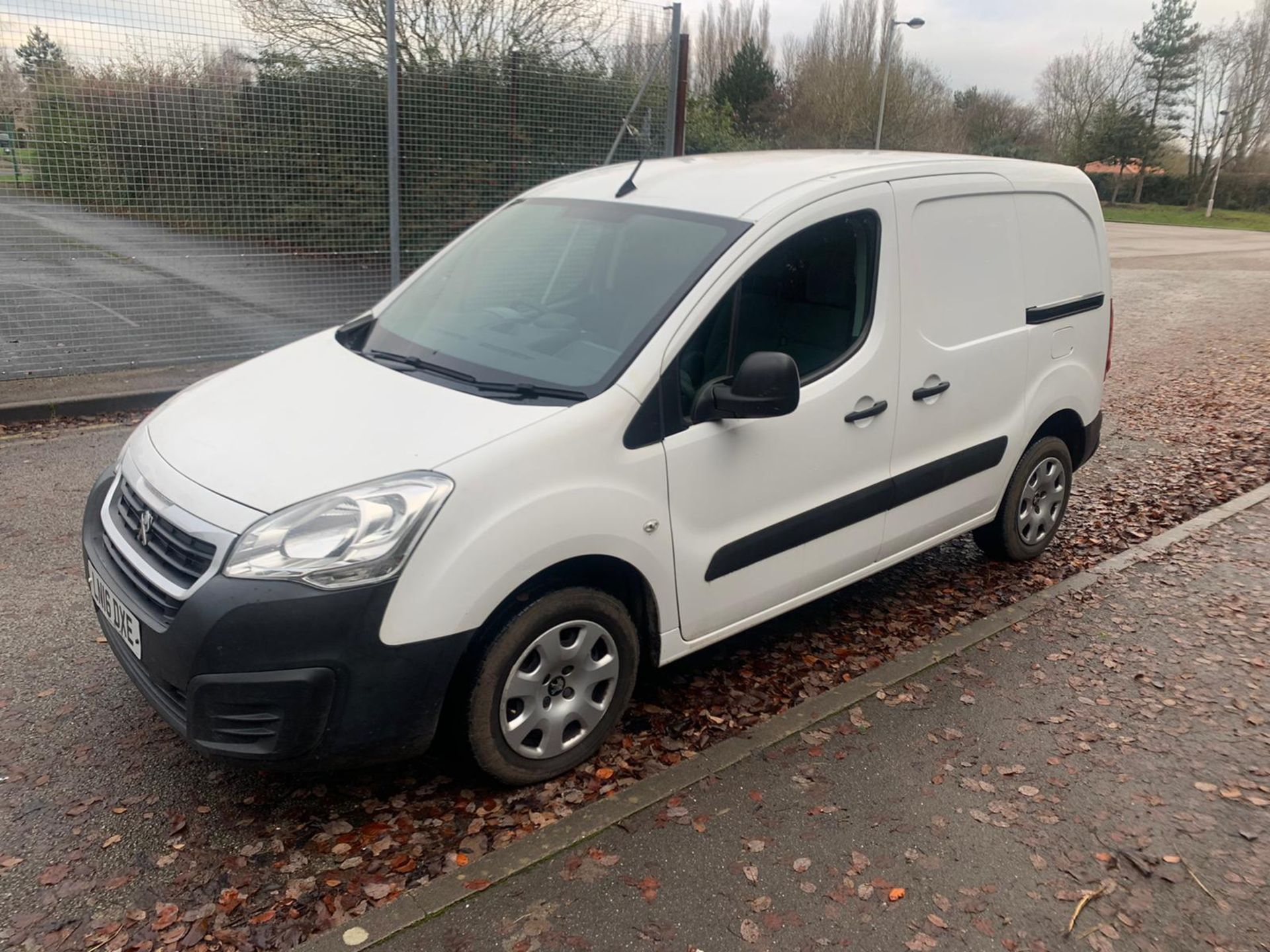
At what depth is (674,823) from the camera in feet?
10.1

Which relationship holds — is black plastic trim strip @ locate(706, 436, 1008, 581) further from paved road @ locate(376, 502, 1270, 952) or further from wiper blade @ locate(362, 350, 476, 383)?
wiper blade @ locate(362, 350, 476, 383)

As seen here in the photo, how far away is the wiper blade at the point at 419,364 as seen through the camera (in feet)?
11.0

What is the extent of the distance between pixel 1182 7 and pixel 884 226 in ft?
223

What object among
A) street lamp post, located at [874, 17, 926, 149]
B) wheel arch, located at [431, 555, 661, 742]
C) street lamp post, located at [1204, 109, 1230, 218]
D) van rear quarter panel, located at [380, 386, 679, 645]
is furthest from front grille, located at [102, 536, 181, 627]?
street lamp post, located at [1204, 109, 1230, 218]

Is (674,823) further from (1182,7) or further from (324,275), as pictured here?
(1182,7)

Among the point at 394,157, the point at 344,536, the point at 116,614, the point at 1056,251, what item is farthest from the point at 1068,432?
the point at 394,157

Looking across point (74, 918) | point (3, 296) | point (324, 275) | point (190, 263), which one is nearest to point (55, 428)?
point (3, 296)

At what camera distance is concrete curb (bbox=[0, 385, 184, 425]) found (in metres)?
7.00

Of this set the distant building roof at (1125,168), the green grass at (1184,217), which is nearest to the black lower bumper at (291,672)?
the green grass at (1184,217)

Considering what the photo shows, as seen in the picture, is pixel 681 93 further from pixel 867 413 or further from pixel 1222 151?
pixel 1222 151

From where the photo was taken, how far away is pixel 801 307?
3.73m

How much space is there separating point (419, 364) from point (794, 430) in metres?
1.34

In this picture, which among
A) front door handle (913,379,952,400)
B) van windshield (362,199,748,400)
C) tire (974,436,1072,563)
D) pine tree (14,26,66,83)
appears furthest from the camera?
pine tree (14,26,66,83)

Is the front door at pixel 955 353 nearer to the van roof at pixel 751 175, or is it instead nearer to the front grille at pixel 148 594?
the van roof at pixel 751 175
